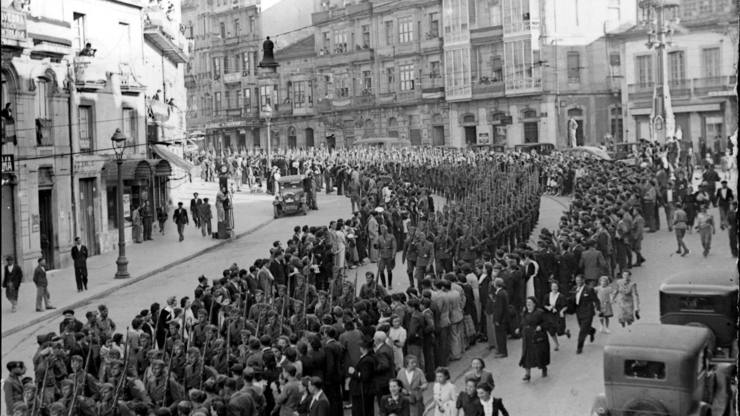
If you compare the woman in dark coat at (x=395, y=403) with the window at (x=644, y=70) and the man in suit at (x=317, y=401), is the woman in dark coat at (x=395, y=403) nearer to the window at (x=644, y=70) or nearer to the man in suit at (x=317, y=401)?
the man in suit at (x=317, y=401)

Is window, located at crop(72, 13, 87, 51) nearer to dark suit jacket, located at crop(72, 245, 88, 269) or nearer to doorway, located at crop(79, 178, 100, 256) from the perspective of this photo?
doorway, located at crop(79, 178, 100, 256)

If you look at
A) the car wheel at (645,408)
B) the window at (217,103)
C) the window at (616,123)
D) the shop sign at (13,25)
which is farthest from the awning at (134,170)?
the window at (217,103)

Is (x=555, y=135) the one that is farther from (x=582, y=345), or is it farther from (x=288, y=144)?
(x=582, y=345)

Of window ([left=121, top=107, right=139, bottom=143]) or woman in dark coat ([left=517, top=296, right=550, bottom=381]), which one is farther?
window ([left=121, top=107, right=139, bottom=143])

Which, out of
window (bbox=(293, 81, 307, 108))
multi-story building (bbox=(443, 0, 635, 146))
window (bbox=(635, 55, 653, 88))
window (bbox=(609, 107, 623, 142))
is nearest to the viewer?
window (bbox=(635, 55, 653, 88))

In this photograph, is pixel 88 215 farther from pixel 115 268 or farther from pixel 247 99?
pixel 247 99

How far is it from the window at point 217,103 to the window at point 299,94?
9204 mm

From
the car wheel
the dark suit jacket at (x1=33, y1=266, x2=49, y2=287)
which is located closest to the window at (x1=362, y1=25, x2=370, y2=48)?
the dark suit jacket at (x1=33, y1=266, x2=49, y2=287)

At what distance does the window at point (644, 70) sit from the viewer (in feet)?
178

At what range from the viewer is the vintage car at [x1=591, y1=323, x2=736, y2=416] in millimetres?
10219

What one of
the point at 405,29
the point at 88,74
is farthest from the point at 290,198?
the point at 405,29

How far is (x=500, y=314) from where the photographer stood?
16.2 metres

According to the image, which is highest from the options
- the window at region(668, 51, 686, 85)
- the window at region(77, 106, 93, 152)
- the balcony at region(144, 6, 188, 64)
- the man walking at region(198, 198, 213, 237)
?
the balcony at region(144, 6, 188, 64)

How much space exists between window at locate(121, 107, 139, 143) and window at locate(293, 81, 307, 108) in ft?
124
